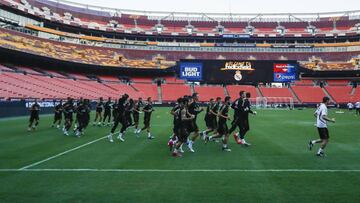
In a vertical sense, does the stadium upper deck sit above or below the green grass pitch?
above

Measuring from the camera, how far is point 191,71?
209 feet

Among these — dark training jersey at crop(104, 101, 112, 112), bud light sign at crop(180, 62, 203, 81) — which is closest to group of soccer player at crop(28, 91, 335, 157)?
dark training jersey at crop(104, 101, 112, 112)

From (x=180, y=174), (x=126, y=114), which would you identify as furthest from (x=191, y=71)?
(x=180, y=174)

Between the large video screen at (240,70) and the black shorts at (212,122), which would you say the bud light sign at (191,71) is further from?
the black shorts at (212,122)

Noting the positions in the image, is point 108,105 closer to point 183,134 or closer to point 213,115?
point 213,115

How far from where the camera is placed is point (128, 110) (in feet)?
62.3

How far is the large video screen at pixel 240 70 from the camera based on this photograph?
63.0 meters

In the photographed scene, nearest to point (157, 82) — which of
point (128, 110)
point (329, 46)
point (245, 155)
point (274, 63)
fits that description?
point (274, 63)

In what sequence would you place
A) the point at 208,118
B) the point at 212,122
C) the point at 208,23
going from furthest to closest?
the point at 208,23 → the point at 208,118 → the point at 212,122

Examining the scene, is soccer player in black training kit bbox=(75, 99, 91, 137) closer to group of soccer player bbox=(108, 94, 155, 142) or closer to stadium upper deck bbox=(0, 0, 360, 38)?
group of soccer player bbox=(108, 94, 155, 142)

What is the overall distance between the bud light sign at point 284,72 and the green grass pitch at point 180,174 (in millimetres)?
48423

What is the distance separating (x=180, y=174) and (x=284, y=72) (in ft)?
186

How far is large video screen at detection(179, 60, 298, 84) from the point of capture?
63.0 meters

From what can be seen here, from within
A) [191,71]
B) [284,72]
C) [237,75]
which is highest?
[191,71]
